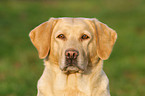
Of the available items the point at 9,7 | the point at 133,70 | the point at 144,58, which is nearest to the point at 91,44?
the point at 133,70

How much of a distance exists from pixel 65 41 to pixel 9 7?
57.3 ft

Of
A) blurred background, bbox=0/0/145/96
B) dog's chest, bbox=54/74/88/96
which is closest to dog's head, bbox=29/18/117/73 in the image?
dog's chest, bbox=54/74/88/96

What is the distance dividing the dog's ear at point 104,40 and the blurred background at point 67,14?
7.85ft

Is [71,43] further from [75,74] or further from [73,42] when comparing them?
[75,74]

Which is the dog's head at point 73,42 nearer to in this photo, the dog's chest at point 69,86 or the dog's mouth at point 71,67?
the dog's mouth at point 71,67

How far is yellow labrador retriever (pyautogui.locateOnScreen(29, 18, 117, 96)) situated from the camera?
4832 millimetres

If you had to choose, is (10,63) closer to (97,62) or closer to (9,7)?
(97,62)

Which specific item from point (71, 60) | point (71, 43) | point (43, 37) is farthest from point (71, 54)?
point (43, 37)

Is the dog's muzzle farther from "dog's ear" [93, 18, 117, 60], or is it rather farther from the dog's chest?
"dog's ear" [93, 18, 117, 60]

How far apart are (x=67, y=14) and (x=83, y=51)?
16349mm

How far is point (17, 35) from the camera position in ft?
50.5

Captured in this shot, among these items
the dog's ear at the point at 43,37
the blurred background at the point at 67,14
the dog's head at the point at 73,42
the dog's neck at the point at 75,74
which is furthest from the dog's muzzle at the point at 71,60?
the blurred background at the point at 67,14

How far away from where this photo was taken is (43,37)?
4957 mm

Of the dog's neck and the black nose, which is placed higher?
the black nose
